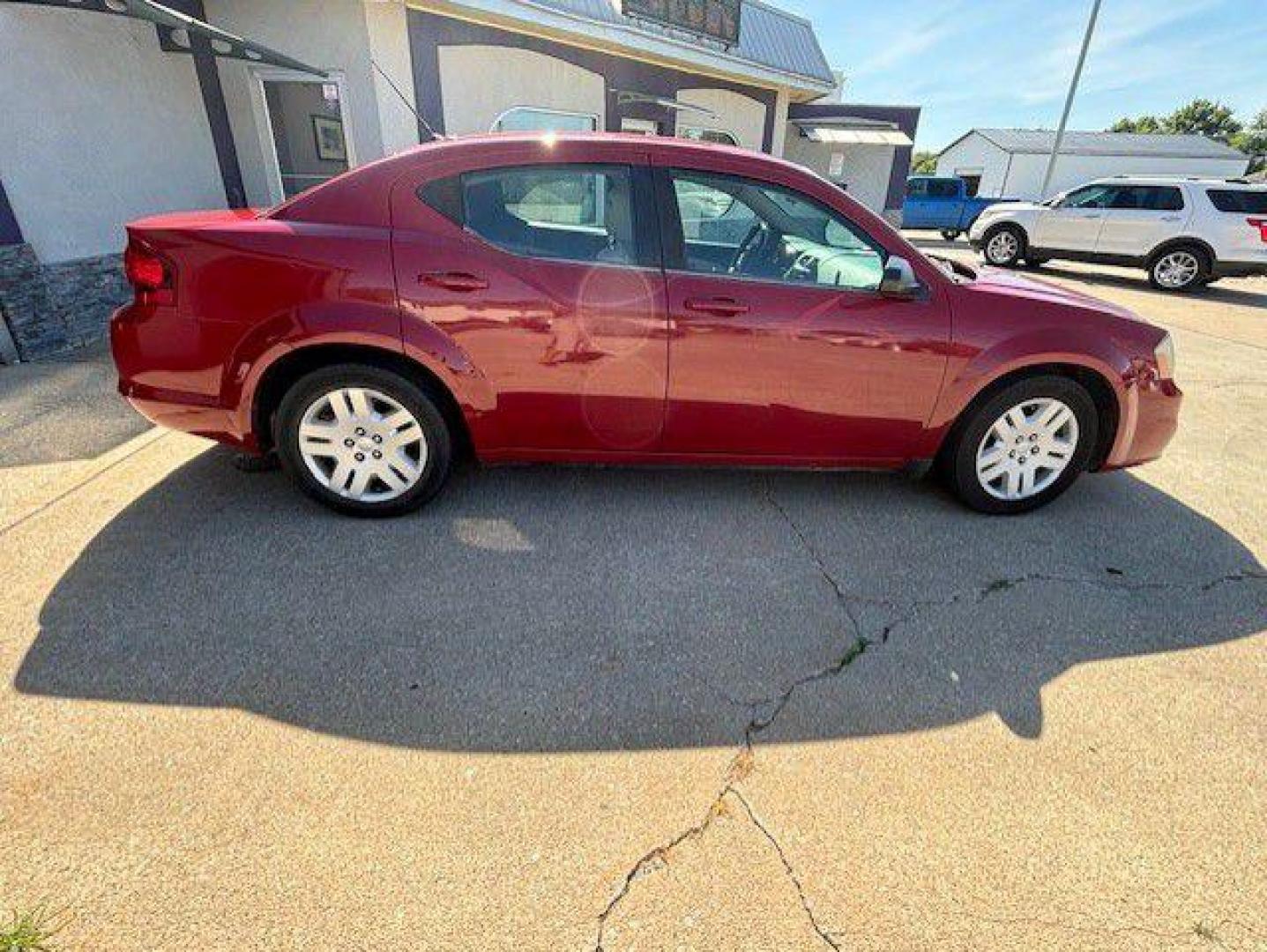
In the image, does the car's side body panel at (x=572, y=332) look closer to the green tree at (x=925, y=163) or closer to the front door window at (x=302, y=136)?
the front door window at (x=302, y=136)

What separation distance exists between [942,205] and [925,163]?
3989 centimetres

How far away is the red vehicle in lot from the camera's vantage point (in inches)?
105

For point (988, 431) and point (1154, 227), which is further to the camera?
point (1154, 227)

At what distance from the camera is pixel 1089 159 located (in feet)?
120

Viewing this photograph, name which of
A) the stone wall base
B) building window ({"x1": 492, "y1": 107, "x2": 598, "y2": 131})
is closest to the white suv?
building window ({"x1": 492, "y1": 107, "x2": 598, "y2": 131})

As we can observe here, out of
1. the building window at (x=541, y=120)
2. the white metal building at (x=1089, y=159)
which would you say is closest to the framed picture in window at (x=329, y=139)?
the building window at (x=541, y=120)

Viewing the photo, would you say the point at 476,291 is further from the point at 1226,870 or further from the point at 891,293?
the point at 1226,870

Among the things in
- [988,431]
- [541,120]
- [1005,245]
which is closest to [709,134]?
[541,120]

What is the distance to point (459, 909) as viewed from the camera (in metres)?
1.48

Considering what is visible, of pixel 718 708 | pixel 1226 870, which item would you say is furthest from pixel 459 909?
pixel 1226 870

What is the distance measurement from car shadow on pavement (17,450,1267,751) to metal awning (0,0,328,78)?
149 inches

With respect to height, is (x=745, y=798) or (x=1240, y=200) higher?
(x=1240, y=200)

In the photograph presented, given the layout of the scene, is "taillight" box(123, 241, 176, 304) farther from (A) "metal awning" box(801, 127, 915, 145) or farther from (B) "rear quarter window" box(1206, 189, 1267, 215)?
(A) "metal awning" box(801, 127, 915, 145)

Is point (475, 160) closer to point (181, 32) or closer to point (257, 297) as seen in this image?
point (257, 297)
